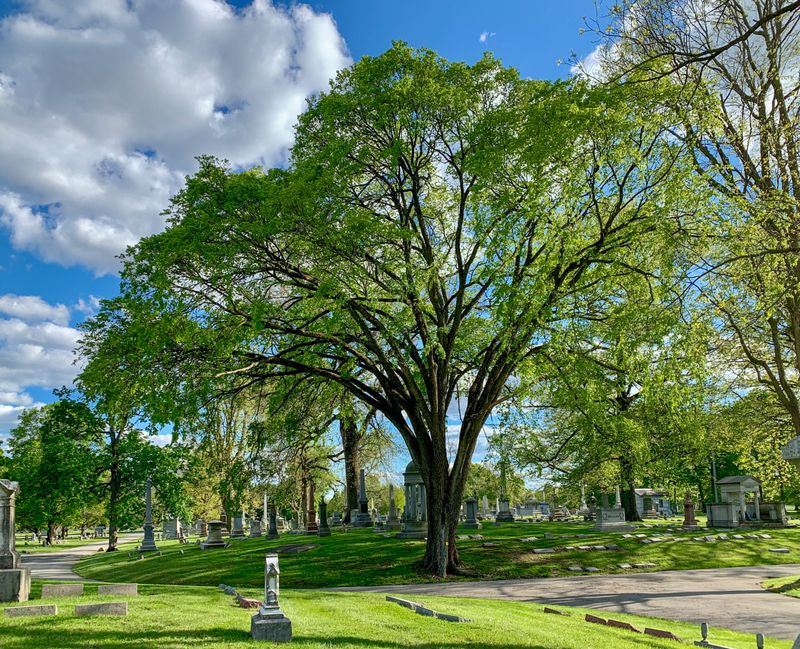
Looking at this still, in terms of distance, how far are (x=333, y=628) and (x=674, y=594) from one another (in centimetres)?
1021

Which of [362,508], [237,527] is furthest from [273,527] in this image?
[237,527]

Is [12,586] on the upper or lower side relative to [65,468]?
lower

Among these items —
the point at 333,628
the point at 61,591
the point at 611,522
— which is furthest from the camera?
the point at 611,522

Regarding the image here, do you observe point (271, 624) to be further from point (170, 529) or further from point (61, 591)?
point (170, 529)

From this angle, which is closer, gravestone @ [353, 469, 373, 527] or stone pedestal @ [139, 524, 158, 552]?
stone pedestal @ [139, 524, 158, 552]

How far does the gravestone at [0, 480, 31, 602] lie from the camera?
11492 millimetres

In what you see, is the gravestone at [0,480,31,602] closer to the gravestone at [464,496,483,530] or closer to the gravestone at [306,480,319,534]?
the gravestone at [306,480,319,534]

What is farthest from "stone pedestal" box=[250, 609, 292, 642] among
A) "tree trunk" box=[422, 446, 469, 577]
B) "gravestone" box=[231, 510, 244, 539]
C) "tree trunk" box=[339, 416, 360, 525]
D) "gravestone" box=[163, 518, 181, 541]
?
"gravestone" box=[163, 518, 181, 541]

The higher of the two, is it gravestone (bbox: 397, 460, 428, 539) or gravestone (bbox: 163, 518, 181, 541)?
gravestone (bbox: 397, 460, 428, 539)

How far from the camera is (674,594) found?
15.7m

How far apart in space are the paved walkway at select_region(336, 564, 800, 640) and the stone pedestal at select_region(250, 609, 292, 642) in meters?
8.05

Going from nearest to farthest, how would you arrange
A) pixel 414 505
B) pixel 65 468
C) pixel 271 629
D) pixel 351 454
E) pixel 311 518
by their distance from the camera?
pixel 271 629
pixel 414 505
pixel 351 454
pixel 65 468
pixel 311 518

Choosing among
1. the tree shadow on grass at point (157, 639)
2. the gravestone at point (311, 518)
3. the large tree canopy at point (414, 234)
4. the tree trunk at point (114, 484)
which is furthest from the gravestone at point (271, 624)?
the tree trunk at point (114, 484)

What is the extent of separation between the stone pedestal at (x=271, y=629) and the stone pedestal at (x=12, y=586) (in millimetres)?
5940
